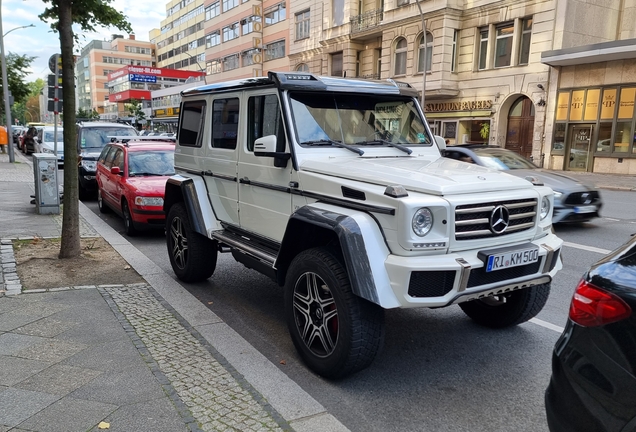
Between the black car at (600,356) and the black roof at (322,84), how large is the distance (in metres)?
2.73

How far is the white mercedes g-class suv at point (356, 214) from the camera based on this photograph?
3299 mm

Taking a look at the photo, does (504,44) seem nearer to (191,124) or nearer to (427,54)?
(427,54)

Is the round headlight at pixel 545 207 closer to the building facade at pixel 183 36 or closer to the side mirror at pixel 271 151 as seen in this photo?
the side mirror at pixel 271 151

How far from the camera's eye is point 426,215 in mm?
3299

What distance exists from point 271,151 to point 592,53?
22.5 metres

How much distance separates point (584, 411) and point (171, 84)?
267ft

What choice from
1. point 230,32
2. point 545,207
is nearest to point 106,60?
point 230,32

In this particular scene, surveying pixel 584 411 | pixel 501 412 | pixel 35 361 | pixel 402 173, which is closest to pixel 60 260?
pixel 35 361

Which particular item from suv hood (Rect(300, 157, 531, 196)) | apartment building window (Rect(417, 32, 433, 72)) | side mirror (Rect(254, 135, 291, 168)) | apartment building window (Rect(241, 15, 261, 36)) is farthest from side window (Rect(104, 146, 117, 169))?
apartment building window (Rect(241, 15, 261, 36))

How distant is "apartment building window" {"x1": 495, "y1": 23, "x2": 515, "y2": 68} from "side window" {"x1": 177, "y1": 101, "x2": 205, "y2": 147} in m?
24.2

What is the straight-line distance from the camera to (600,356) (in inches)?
84.8

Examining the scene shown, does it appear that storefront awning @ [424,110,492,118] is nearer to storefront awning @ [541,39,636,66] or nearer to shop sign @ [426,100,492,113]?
shop sign @ [426,100,492,113]

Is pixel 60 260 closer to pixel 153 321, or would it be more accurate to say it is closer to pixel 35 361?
pixel 153 321

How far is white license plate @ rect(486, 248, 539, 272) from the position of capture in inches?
135
